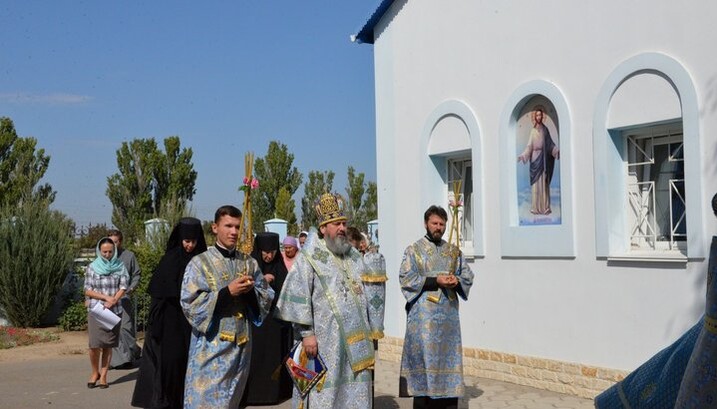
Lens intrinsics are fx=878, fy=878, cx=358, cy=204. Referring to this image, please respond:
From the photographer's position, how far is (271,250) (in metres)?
9.59

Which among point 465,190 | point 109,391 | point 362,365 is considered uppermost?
point 465,190

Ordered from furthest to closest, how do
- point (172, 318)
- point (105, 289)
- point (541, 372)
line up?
point (105, 289) < point (541, 372) < point (172, 318)

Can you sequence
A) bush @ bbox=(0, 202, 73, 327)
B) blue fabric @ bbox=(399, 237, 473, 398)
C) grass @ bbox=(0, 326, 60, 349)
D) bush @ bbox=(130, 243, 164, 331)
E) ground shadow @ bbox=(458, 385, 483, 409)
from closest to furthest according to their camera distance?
blue fabric @ bbox=(399, 237, 473, 398)
ground shadow @ bbox=(458, 385, 483, 409)
grass @ bbox=(0, 326, 60, 349)
bush @ bbox=(130, 243, 164, 331)
bush @ bbox=(0, 202, 73, 327)

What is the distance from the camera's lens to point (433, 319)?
7992mm

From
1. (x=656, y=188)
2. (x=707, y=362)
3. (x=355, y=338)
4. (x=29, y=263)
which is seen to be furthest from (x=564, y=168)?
(x=29, y=263)

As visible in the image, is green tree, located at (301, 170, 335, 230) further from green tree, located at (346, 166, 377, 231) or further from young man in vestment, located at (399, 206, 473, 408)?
young man in vestment, located at (399, 206, 473, 408)

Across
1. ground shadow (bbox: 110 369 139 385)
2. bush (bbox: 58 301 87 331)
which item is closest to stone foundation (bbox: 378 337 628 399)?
ground shadow (bbox: 110 369 139 385)

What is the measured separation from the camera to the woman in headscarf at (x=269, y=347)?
933 centimetres

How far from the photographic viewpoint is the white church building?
8.24 metres

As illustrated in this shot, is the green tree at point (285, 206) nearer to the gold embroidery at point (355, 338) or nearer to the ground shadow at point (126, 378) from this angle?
the ground shadow at point (126, 378)

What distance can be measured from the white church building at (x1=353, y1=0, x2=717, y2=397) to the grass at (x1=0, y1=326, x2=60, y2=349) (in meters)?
6.83

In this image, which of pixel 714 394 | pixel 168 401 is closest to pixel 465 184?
pixel 168 401

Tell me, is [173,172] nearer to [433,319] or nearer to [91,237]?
[91,237]

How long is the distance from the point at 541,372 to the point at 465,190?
2792 mm
